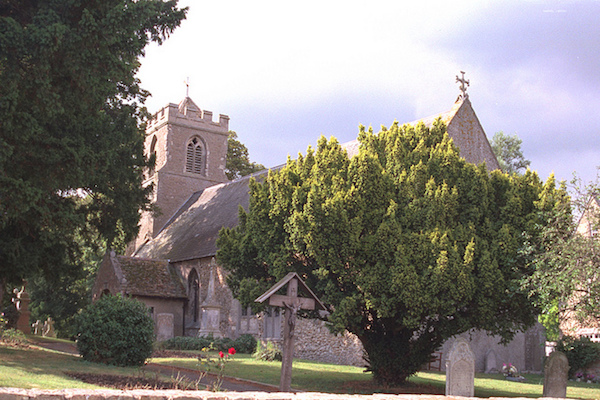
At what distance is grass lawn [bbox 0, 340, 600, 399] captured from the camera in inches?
432

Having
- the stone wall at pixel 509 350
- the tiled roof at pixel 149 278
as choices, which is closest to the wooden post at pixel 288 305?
the stone wall at pixel 509 350

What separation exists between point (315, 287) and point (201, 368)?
3.83 meters

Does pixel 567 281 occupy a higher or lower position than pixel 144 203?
lower

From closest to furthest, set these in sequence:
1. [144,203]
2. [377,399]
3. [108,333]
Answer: [377,399], [108,333], [144,203]

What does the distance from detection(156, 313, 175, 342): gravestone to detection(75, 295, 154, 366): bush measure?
10.6 meters

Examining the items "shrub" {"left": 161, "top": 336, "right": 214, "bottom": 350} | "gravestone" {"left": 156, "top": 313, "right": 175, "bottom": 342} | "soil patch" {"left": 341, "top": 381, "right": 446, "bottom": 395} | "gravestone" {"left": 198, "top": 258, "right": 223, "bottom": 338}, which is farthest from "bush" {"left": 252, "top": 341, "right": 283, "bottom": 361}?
"gravestone" {"left": 156, "top": 313, "right": 175, "bottom": 342}

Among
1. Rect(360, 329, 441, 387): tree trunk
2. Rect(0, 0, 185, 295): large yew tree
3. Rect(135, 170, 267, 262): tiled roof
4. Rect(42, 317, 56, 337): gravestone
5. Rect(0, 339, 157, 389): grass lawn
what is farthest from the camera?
Rect(42, 317, 56, 337): gravestone

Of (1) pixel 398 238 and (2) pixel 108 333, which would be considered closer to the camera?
(1) pixel 398 238

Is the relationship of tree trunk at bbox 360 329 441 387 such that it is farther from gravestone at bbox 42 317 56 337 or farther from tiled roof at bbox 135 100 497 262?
gravestone at bbox 42 317 56 337

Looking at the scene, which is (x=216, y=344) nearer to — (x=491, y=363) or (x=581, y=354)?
(x=491, y=363)

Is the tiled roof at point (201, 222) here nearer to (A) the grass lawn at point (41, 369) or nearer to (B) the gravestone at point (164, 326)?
(B) the gravestone at point (164, 326)

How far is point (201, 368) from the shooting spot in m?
15.3

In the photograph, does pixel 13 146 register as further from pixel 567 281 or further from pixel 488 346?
pixel 488 346

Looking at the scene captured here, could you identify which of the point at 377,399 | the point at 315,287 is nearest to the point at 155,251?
the point at 315,287
